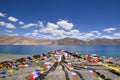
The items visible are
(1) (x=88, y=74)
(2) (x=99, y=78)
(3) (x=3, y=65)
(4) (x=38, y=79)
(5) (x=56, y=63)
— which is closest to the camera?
(4) (x=38, y=79)

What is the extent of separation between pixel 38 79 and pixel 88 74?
12.9ft

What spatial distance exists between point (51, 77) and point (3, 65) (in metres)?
8.36

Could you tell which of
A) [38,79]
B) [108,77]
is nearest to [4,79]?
[38,79]

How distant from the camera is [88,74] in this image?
412 inches

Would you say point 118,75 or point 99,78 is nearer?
point 99,78

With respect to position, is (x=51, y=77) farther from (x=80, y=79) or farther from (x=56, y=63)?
(x=56, y=63)

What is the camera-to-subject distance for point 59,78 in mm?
9391

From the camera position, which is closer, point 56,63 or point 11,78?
point 11,78

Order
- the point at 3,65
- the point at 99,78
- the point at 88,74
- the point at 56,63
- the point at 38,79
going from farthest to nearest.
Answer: the point at 3,65 < the point at 56,63 < the point at 88,74 < the point at 99,78 < the point at 38,79

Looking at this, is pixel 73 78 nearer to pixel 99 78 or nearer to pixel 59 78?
pixel 59 78

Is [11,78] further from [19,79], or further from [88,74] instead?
[88,74]

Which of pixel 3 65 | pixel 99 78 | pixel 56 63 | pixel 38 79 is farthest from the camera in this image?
pixel 3 65

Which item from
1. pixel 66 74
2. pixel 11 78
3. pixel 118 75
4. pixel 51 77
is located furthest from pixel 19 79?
pixel 118 75

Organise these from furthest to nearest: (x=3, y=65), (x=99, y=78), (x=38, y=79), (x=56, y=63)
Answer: (x=3, y=65), (x=56, y=63), (x=99, y=78), (x=38, y=79)
